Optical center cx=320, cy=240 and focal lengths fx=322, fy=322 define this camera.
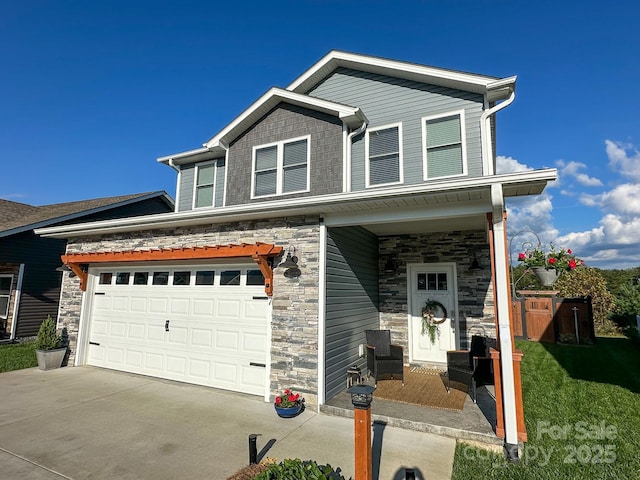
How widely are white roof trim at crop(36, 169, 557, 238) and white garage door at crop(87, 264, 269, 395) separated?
98cm

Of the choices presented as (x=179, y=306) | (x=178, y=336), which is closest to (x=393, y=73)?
(x=179, y=306)

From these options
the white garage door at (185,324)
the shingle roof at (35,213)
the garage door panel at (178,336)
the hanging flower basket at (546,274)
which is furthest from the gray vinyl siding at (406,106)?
the shingle roof at (35,213)

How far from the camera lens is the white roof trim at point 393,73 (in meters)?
6.60

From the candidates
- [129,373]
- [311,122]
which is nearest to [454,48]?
[311,122]

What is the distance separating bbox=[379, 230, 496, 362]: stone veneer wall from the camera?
22.7 ft

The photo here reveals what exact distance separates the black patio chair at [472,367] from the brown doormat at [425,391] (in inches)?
7.2

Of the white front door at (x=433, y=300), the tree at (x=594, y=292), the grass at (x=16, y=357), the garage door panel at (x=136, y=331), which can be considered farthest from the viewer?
the tree at (x=594, y=292)

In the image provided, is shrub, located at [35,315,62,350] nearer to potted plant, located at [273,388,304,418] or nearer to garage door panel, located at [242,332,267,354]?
garage door panel, located at [242,332,267,354]

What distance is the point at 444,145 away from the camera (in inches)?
271

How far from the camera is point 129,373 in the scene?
7.11 metres

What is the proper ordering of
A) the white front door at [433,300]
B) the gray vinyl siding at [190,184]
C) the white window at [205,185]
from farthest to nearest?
the white window at [205,185] → the gray vinyl siding at [190,184] → the white front door at [433,300]

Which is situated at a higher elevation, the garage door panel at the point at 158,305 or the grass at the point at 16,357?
the garage door panel at the point at 158,305

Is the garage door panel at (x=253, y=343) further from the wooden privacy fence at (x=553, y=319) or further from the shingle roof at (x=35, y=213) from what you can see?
the shingle roof at (x=35, y=213)

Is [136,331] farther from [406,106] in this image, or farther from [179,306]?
[406,106]
